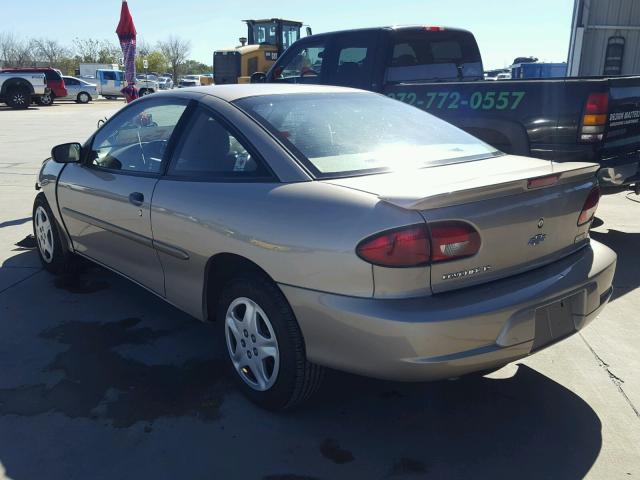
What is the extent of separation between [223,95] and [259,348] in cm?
143

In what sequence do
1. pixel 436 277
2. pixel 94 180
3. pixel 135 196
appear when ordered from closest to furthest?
pixel 436 277
pixel 135 196
pixel 94 180

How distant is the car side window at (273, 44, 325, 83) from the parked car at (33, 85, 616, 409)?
12.2ft

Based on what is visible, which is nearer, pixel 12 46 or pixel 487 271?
pixel 487 271

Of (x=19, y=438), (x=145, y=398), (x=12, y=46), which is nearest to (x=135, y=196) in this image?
(x=145, y=398)

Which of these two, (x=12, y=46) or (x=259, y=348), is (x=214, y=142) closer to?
(x=259, y=348)

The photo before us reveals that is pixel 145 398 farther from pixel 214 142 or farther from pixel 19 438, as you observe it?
pixel 214 142

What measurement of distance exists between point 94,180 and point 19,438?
1829 millimetres

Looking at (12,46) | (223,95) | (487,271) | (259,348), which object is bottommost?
(259,348)

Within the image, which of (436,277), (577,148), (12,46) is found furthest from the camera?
(12,46)

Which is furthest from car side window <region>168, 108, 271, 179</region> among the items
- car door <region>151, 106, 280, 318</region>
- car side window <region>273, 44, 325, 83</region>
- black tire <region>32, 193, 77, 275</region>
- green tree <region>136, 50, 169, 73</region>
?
green tree <region>136, 50, 169, 73</region>

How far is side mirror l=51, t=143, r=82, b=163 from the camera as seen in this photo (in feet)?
13.7

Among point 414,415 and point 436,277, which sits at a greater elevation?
point 436,277

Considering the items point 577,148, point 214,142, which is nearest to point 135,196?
point 214,142

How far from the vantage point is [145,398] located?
3.05 metres
